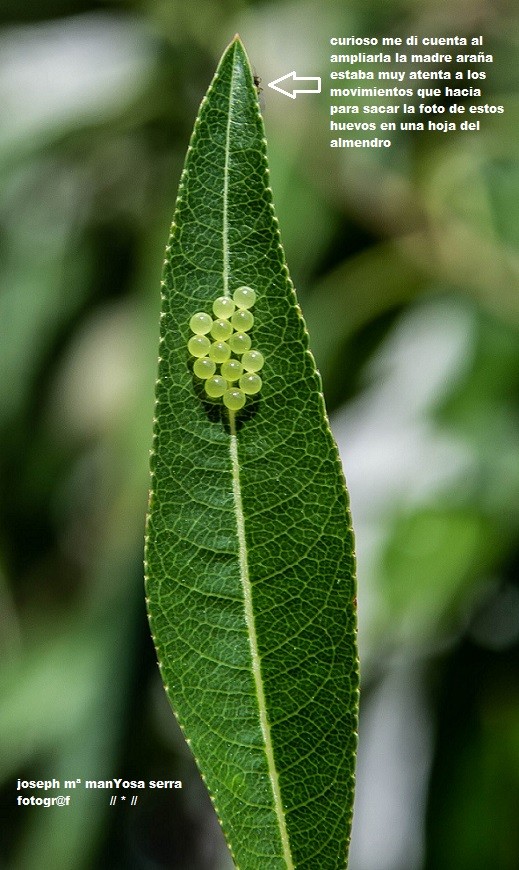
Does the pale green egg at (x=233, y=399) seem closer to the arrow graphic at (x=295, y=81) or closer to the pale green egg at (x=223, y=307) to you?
the pale green egg at (x=223, y=307)

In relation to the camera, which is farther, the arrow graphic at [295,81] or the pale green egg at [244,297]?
the arrow graphic at [295,81]

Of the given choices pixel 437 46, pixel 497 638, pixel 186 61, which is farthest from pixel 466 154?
pixel 497 638

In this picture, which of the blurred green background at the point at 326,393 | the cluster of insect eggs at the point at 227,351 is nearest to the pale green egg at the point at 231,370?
the cluster of insect eggs at the point at 227,351

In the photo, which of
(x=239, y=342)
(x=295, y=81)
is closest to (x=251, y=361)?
(x=239, y=342)

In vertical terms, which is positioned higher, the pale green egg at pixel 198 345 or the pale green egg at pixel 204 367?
the pale green egg at pixel 198 345

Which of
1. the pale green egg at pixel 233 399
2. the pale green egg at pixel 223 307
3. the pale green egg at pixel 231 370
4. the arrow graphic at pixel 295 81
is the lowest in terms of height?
the pale green egg at pixel 233 399

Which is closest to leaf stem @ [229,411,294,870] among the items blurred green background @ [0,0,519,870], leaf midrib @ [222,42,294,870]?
leaf midrib @ [222,42,294,870]

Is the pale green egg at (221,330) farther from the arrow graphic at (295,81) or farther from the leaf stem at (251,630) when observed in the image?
the arrow graphic at (295,81)
